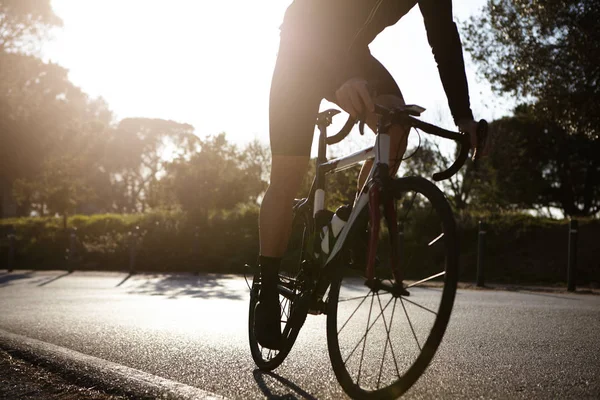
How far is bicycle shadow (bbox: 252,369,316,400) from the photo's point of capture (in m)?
2.31

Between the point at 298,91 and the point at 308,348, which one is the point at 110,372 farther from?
the point at 298,91

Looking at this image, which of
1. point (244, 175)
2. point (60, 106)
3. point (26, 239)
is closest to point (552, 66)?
point (244, 175)

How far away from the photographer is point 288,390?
2.42 meters

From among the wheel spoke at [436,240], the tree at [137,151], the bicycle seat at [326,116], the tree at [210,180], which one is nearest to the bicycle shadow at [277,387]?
the wheel spoke at [436,240]

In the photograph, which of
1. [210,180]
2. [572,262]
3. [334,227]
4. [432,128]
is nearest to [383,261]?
[334,227]

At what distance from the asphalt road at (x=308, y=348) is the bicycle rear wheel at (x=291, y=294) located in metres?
0.09

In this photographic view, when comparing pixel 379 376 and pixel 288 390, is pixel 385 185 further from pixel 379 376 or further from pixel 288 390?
A: pixel 288 390

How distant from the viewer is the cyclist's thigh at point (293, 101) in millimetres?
2623

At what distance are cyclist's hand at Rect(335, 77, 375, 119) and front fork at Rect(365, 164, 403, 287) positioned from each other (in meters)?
0.23

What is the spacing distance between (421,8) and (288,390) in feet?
5.40

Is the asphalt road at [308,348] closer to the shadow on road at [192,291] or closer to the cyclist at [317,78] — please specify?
the cyclist at [317,78]

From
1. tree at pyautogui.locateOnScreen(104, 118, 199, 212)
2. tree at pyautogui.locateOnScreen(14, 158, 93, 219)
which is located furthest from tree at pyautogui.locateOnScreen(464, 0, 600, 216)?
tree at pyautogui.locateOnScreen(104, 118, 199, 212)

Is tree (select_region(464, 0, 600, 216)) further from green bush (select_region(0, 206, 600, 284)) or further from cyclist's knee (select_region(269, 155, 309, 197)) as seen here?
cyclist's knee (select_region(269, 155, 309, 197))

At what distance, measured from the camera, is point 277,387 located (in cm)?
248
